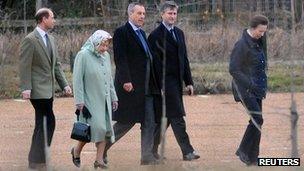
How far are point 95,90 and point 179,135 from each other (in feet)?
4.01

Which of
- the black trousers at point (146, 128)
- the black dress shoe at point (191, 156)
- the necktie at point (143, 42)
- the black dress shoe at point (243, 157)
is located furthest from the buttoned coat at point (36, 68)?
the black dress shoe at point (243, 157)

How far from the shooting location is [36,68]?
8930 mm

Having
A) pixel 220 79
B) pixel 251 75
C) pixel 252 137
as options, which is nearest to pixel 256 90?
pixel 251 75

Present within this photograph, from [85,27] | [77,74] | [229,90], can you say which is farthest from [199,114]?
[85,27]

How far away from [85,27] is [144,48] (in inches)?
535

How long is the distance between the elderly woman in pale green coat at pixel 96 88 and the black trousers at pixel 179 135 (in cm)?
80

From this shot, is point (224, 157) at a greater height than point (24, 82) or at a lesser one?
lesser

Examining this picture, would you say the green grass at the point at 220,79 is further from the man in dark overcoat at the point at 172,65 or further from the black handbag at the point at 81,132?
the black handbag at the point at 81,132

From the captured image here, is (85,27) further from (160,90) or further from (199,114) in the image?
(160,90)

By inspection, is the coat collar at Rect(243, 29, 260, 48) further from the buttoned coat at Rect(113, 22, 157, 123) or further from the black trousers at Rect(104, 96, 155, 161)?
the black trousers at Rect(104, 96, 155, 161)

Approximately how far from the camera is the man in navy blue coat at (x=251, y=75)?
8969 millimetres

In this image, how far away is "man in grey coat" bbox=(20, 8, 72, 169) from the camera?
8.82 meters

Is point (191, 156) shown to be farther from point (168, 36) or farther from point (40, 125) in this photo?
point (40, 125)

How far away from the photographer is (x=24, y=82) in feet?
28.9
